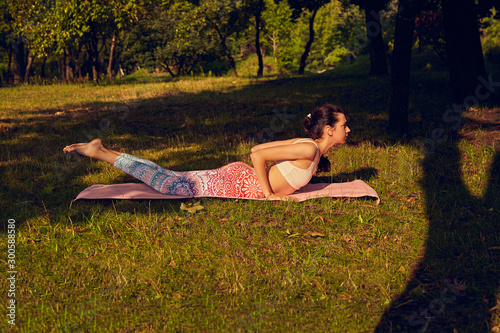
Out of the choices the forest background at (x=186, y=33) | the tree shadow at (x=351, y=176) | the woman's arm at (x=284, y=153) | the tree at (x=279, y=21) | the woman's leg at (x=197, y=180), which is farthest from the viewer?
the tree at (x=279, y=21)

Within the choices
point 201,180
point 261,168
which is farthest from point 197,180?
point 261,168

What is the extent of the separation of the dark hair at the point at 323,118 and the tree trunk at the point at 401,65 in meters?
3.67

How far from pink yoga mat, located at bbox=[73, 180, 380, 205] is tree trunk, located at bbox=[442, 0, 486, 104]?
728 cm

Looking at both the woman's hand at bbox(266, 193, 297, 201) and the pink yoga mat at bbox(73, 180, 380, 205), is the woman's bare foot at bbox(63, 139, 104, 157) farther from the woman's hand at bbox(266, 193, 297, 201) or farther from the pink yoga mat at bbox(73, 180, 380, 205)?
the woman's hand at bbox(266, 193, 297, 201)

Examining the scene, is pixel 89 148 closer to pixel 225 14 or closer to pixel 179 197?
pixel 179 197

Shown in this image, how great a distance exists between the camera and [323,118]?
5.82 meters

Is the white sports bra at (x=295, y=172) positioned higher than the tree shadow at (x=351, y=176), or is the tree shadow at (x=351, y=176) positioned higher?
the white sports bra at (x=295, y=172)

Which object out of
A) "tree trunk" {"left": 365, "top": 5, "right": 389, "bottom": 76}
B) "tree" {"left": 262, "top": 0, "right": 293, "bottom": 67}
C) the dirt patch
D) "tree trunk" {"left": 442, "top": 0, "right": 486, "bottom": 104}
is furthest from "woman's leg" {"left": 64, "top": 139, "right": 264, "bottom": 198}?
"tree" {"left": 262, "top": 0, "right": 293, "bottom": 67}

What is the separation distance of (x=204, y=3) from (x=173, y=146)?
28.2 meters

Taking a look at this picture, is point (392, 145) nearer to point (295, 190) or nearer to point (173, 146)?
point (295, 190)

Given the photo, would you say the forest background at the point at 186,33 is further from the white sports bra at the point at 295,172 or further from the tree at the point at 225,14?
the white sports bra at the point at 295,172

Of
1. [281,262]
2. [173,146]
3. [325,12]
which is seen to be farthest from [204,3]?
[325,12]

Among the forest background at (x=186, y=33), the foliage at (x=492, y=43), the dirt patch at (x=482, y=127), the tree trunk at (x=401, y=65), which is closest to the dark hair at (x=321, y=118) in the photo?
the tree trunk at (x=401, y=65)

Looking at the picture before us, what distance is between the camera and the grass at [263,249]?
386cm
